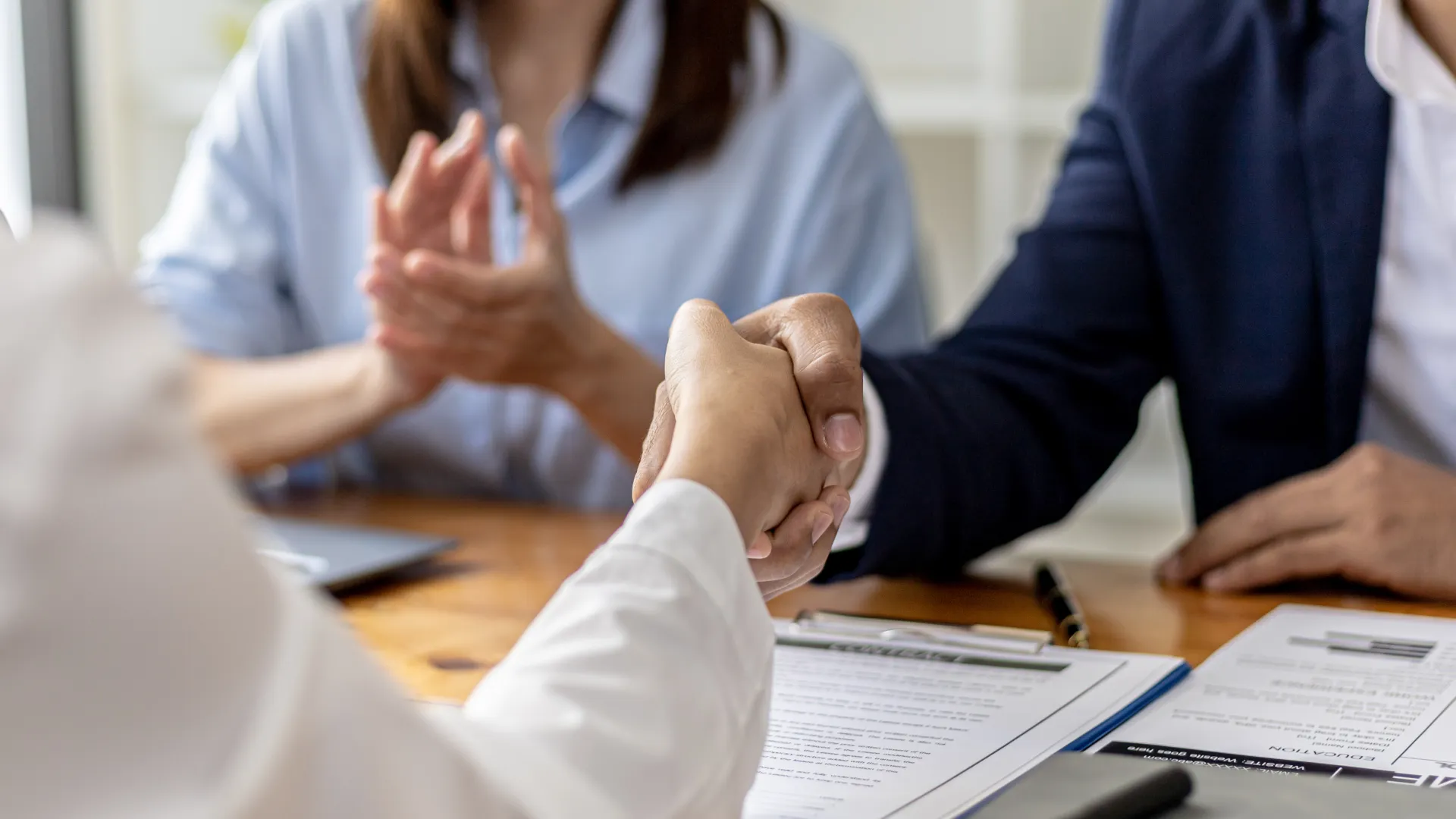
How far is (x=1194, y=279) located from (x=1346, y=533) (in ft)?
0.84

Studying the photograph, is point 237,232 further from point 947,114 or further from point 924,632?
point 947,114

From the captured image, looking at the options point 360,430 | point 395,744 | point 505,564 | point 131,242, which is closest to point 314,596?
point 395,744

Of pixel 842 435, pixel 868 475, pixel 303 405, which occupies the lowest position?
pixel 303 405

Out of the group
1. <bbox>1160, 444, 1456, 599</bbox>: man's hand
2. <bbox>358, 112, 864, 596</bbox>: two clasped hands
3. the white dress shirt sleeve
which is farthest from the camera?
<bbox>358, 112, 864, 596</bbox>: two clasped hands

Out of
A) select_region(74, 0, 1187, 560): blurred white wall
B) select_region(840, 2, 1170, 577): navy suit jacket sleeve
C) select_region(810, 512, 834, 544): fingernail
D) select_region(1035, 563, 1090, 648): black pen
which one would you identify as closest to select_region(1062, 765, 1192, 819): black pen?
select_region(810, 512, 834, 544): fingernail

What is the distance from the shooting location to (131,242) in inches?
84.4

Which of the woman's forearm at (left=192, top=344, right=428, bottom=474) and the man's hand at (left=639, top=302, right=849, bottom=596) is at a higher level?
the man's hand at (left=639, top=302, right=849, bottom=596)

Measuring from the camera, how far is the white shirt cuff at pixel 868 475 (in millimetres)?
826

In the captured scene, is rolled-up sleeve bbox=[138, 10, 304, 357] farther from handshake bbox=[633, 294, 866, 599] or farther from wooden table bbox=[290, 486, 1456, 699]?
handshake bbox=[633, 294, 866, 599]

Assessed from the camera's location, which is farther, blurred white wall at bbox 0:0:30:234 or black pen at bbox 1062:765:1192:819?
blurred white wall at bbox 0:0:30:234

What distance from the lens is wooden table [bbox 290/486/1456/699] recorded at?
70 cm

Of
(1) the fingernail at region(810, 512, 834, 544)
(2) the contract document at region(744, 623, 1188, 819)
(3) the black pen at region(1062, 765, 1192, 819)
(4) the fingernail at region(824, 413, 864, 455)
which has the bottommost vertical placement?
(2) the contract document at region(744, 623, 1188, 819)

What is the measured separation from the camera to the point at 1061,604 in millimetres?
761

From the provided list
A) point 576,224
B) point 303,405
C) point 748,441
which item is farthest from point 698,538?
point 576,224
